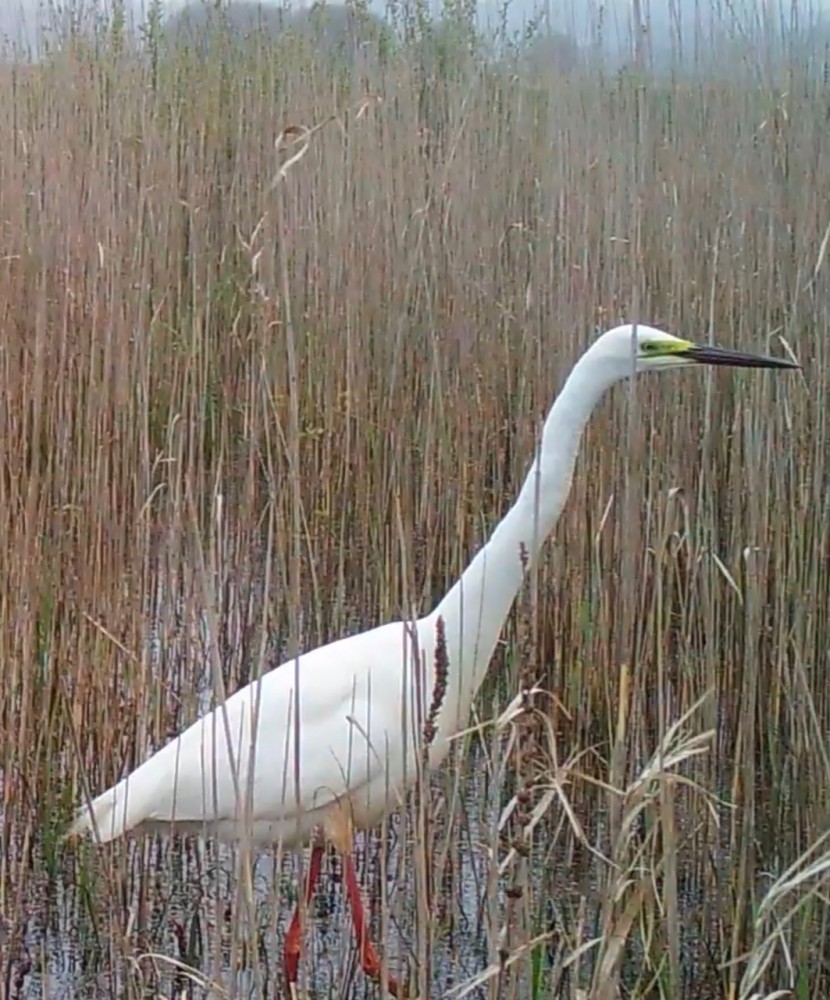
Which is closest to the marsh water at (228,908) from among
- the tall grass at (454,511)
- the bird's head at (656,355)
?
the tall grass at (454,511)

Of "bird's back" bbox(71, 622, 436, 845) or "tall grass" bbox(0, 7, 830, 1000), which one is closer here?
"tall grass" bbox(0, 7, 830, 1000)

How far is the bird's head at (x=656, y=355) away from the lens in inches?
63.6

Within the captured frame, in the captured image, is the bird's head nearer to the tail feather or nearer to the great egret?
the great egret

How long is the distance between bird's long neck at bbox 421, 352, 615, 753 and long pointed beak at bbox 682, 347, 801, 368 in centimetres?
10

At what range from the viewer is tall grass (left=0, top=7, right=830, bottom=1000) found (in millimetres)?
1429

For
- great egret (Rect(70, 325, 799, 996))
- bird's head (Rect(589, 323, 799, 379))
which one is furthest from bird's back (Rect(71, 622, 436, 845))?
bird's head (Rect(589, 323, 799, 379))

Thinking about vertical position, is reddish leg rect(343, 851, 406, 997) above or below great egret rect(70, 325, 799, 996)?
below

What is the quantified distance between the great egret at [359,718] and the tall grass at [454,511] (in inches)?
3.0

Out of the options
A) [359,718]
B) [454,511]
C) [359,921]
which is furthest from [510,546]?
[454,511]

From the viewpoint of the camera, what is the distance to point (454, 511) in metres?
2.38

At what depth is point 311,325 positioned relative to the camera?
2.92 meters

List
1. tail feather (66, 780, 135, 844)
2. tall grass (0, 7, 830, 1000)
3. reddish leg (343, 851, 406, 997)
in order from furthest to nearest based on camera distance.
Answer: reddish leg (343, 851, 406, 997) < tail feather (66, 780, 135, 844) < tall grass (0, 7, 830, 1000)

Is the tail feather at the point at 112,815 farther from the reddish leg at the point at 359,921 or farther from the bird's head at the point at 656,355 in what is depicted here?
the bird's head at the point at 656,355

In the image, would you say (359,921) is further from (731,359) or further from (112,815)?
(731,359)
